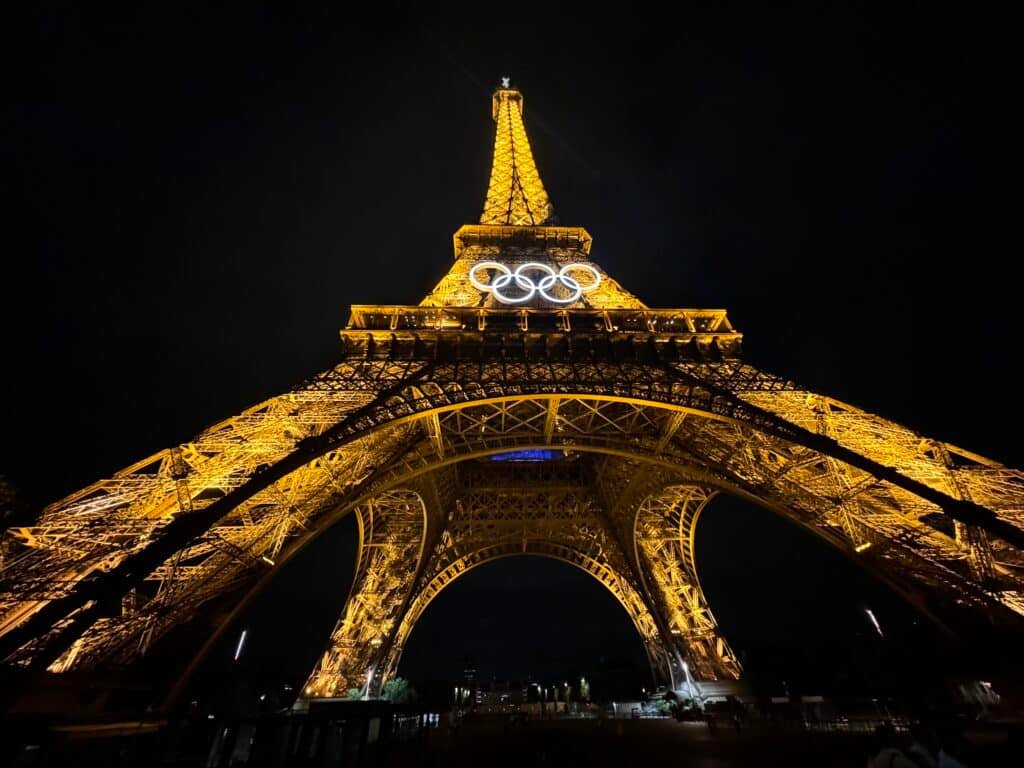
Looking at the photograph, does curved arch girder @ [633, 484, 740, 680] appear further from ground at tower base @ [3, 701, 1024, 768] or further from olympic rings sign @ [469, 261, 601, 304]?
olympic rings sign @ [469, 261, 601, 304]

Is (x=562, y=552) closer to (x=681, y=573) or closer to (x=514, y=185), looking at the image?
(x=681, y=573)

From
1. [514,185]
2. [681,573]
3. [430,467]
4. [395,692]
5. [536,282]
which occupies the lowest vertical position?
[395,692]

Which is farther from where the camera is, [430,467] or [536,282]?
[536,282]

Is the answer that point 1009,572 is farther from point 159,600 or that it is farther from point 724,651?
point 159,600

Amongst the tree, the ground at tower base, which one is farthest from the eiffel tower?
the ground at tower base

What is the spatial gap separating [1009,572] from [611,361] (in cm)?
965

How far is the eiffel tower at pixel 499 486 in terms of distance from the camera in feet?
24.9

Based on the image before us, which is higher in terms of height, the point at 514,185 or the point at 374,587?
the point at 514,185

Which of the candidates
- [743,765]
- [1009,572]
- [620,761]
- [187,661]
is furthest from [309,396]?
[1009,572]

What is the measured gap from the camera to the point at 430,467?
1317cm

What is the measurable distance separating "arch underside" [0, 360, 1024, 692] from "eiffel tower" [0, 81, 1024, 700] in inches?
2.2

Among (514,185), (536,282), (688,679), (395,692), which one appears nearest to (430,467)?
(536,282)

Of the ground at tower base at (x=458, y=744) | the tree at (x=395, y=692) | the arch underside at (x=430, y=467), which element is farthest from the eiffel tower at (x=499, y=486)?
the ground at tower base at (x=458, y=744)

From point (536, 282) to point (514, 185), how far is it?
1205cm
